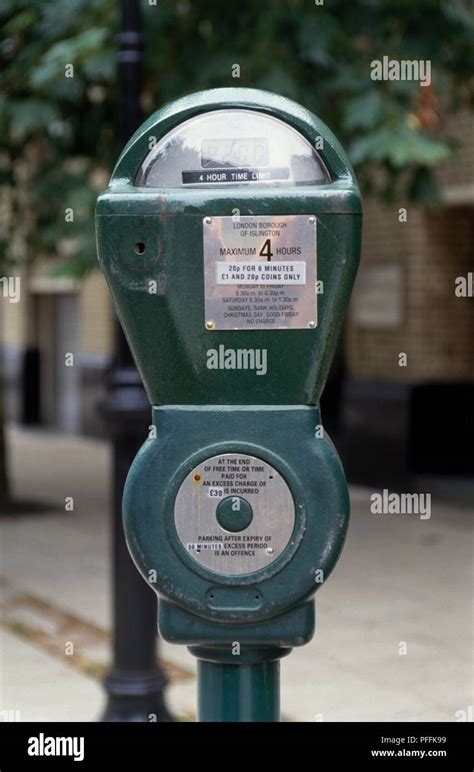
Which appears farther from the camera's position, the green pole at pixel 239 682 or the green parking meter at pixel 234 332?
Answer: the green pole at pixel 239 682

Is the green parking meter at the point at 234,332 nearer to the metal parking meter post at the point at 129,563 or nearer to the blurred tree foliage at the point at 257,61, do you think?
the metal parking meter post at the point at 129,563

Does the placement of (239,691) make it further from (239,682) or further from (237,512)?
(237,512)

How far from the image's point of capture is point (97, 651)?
572 centimetres

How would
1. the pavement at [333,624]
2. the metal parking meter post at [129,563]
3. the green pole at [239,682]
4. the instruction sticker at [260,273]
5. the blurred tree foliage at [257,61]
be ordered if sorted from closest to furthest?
the instruction sticker at [260,273]
the green pole at [239,682]
the metal parking meter post at [129,563]
the pavement at [333,624]
the blurred tree foliage at [257,61]

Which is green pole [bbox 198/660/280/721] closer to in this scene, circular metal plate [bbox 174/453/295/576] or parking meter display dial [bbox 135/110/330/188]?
circular metal plate [bbox 174/453/295/576]

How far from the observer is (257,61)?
18.5 ft

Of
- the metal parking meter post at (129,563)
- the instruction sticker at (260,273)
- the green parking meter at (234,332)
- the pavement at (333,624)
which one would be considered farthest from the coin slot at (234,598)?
the pavement at (333,624)

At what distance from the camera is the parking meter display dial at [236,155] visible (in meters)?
2.38

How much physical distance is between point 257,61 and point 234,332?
3.58 meters

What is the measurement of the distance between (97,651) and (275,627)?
3434 mm

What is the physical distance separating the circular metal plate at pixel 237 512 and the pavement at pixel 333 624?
89.9 inches

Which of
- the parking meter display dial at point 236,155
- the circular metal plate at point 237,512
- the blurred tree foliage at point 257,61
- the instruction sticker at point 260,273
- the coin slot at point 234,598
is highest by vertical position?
the blurred tree foliage at point 257,61

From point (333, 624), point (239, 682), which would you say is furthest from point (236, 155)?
point (333, 624)
